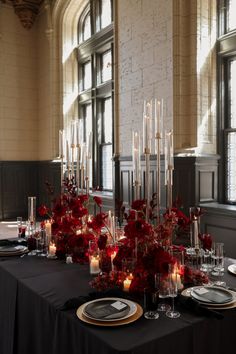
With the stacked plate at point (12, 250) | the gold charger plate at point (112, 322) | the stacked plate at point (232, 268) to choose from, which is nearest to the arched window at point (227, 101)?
the stacked plate at point (232, 268)

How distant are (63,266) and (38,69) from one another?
730 cm

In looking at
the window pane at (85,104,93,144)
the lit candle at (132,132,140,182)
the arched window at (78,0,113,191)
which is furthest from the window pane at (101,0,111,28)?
the lit candle at (132,132,140,182)

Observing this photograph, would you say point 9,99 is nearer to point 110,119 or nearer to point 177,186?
point 110,119

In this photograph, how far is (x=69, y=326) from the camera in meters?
1.67

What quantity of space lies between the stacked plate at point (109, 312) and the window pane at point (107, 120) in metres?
5.43

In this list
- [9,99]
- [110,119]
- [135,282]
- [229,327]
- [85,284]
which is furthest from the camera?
[9,99]

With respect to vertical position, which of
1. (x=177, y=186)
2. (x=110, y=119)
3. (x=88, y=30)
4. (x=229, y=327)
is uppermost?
(x=88, y=30)

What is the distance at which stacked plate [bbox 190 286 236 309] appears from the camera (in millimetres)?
1751

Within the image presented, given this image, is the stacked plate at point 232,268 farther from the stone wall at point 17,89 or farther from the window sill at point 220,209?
the stone wall at point 17,89

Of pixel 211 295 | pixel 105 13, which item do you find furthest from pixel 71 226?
pixel 105 13

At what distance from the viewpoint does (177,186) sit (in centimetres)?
472

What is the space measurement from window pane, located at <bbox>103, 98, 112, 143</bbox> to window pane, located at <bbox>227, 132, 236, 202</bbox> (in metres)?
2.82

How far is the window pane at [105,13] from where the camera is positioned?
272 inches

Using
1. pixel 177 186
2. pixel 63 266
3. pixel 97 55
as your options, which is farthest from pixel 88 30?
pixel 63 266
